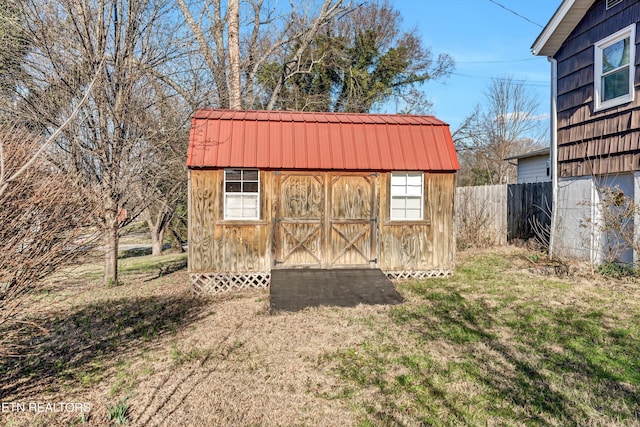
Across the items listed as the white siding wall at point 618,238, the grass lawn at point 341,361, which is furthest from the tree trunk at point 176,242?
the white siding wall at point 618,238

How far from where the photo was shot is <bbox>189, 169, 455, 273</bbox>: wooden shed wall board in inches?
294

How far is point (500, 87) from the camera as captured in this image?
85.7 feet

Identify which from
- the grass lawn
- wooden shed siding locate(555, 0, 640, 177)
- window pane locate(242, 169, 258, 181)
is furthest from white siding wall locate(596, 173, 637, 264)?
window pane locate(242, 169, 258, 181)

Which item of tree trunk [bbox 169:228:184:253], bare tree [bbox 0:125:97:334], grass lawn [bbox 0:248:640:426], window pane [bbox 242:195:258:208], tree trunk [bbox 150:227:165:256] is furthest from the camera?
tree trunk [bbox 169:228:184:253]

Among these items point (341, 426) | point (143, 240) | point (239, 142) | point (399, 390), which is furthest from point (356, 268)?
point (143, 240)

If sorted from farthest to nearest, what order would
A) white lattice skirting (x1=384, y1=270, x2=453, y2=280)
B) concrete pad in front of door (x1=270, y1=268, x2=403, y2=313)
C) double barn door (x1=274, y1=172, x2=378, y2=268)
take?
white lattice skirting (x1=384, y1=270, x2=453, y2=280) → double barn door (x1=274, y1=172, x2=378, y2=268) → concrete pad in front of door (x1=270, y1=268, x2=403, y2=313)

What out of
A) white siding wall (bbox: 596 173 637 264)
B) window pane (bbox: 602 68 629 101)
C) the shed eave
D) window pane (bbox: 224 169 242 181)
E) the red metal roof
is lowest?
white siding wall (bbox: 596 173 637 264)

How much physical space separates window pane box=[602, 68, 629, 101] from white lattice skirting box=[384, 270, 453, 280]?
4.82m

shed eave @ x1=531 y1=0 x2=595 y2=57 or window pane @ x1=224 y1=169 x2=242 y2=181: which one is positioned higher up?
shed eave @ x1=531 y1=0 x2=595 y2=57

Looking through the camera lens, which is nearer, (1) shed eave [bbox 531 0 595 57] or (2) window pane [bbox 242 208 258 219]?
(2) window pane [bbox 242 208 258 219]

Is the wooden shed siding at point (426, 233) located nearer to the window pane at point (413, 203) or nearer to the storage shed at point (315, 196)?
the storage shed at point (315, 196)

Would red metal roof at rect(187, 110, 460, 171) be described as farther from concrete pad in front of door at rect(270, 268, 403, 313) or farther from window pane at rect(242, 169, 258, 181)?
concrete pad in front of door at rect(270, 268, 403, 313)

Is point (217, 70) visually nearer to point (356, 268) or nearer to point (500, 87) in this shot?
point (356, 268)

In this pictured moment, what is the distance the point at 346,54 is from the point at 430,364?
16.4 metres
